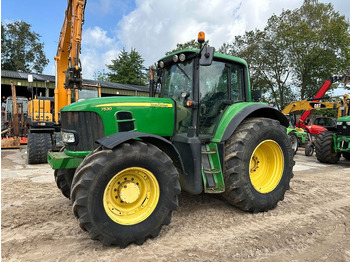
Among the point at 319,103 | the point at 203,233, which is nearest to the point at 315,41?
the point at 319,103

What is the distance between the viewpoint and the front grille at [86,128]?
10.8 ft

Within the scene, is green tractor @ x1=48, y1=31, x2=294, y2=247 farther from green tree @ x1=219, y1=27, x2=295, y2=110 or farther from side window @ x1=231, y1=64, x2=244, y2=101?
green tree @ x1=219, y1=27, x2=295, y2=110

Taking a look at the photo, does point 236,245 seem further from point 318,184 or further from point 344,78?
point 344,78

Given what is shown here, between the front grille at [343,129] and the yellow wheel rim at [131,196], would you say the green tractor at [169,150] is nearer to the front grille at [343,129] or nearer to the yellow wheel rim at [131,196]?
the yellow wheel rim at [131,196]

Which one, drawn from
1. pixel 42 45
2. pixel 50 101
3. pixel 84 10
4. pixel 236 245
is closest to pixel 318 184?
pixel 236 245

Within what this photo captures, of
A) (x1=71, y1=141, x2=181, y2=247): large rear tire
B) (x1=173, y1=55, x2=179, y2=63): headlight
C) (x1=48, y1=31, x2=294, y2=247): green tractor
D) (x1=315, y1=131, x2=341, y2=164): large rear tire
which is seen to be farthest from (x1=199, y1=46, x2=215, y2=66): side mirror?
(x1=315, y1=131, x2=341, y2=164): large rear tire

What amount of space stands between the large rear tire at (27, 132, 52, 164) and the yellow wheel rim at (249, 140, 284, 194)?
6.28 meters

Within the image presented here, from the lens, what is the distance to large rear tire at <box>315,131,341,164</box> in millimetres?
8961

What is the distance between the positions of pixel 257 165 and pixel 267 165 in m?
0.20

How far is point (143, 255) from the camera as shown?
266 cm

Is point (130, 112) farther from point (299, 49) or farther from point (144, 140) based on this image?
point (299, 49)

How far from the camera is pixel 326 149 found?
8961 millimetres

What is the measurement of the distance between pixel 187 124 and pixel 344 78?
31.6 feet

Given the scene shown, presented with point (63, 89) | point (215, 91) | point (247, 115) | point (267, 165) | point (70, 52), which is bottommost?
point (267, 165)
